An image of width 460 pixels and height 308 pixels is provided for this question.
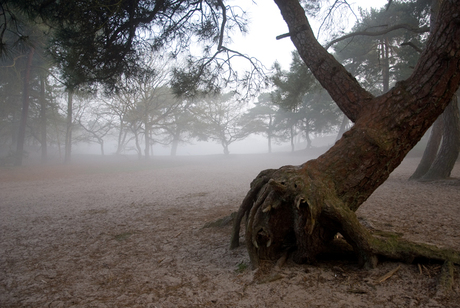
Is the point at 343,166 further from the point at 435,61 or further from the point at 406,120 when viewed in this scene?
the point at 435,61

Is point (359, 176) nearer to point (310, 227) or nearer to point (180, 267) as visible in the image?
point (310, 227)

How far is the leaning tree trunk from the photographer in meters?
2.10

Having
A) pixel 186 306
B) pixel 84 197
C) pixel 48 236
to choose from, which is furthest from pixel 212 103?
pixel 186 306

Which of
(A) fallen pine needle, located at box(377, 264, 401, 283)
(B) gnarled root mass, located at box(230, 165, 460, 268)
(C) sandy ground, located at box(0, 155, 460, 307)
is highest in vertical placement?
(B) gnarled root mass, located at box(230, 165, 460, 268)

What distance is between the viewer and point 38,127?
60.2ft

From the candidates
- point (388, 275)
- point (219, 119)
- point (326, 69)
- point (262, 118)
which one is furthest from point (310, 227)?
point (262, 118)

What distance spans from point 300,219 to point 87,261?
233 cm

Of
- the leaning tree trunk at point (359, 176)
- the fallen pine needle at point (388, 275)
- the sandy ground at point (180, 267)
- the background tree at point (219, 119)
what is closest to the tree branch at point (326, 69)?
the leaning tree trunk at point (359, 176)

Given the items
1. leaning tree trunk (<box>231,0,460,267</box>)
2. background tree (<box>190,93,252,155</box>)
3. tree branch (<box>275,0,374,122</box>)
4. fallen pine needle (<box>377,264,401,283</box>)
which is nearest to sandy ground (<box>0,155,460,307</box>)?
fallen pine needle (<box>377,264,401,283</box>)

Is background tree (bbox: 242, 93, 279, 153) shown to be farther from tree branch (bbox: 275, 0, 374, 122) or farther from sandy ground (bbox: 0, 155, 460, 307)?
tree branch (bbox: 275, 0, 374, 122)

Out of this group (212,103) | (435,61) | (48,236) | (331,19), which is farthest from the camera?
(212,103)

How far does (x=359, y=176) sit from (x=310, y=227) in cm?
78

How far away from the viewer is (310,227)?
2006mm

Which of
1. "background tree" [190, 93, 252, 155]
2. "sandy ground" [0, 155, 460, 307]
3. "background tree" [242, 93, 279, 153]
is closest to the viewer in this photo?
"sandy ground" [0, 155, 460, 307]
